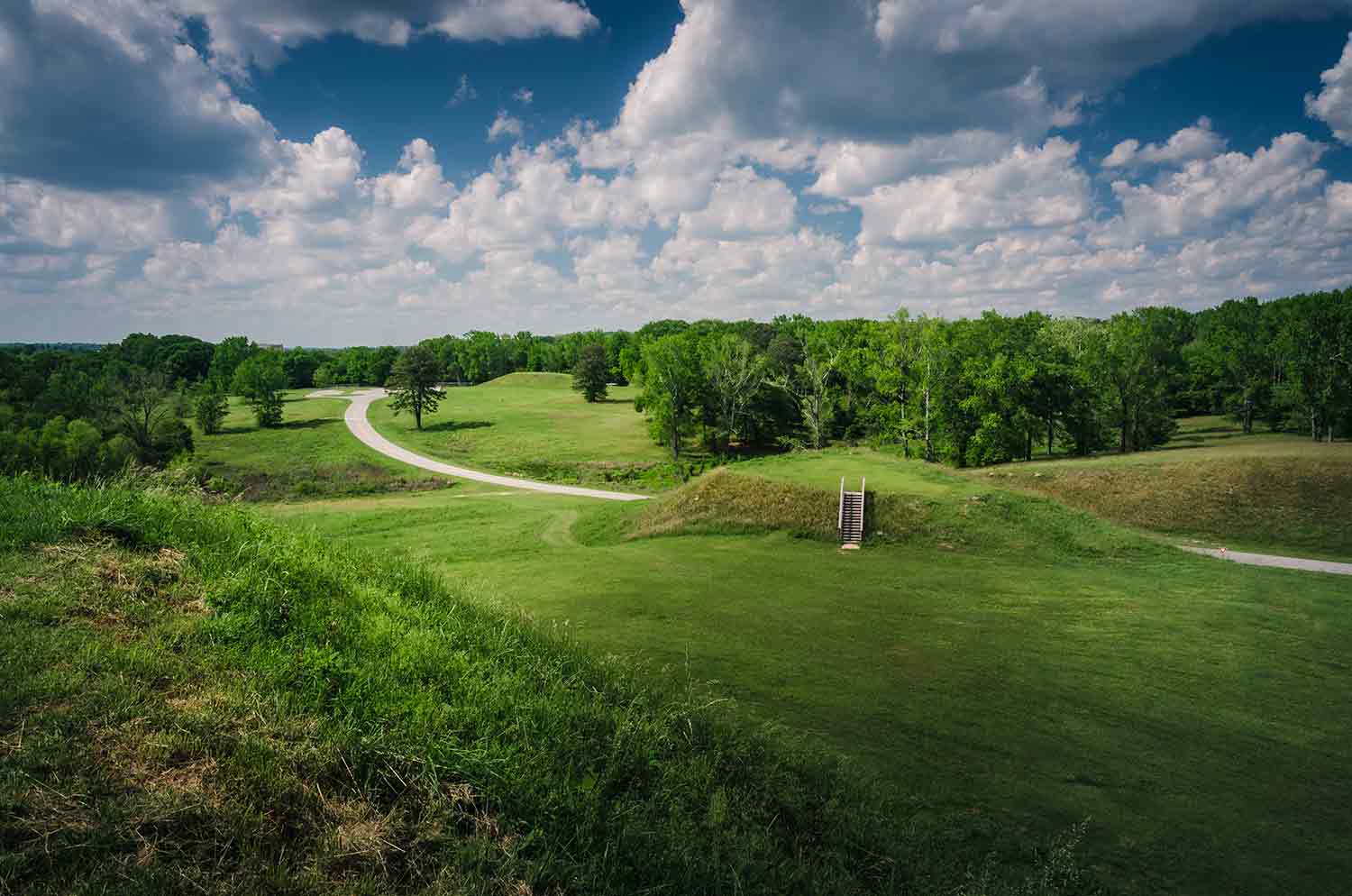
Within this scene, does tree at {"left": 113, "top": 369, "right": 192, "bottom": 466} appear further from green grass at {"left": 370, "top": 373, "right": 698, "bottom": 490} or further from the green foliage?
the green foliage

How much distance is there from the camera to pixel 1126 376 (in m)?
53.8

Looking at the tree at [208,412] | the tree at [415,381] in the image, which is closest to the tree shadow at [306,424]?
the tree at [208,412]

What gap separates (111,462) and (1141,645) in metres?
63.5

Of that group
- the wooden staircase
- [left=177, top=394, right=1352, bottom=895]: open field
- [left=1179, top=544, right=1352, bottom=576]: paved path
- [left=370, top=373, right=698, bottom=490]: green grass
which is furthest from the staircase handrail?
[left=370, top=373, right=698, bottom=490]: green grass

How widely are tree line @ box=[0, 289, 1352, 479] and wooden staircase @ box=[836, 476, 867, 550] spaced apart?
96.6ft

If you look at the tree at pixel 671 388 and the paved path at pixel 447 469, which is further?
the tree at pixel 671 388

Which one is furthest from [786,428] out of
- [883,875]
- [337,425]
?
[883,875]

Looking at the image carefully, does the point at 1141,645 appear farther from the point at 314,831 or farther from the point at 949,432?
the point at 949,432

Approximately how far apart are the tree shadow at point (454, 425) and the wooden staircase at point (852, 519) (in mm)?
64791

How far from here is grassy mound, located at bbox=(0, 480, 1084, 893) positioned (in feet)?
14.1

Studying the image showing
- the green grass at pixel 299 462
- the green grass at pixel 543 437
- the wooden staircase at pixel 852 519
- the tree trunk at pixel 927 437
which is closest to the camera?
the wooden staircase at pixel 852 519

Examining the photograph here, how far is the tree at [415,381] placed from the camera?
85250 millimetres

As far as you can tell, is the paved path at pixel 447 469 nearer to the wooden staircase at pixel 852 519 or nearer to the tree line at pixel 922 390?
the tree line at pixel 922 390

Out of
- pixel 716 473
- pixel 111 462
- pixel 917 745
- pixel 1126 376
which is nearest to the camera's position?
pixel 917 745
